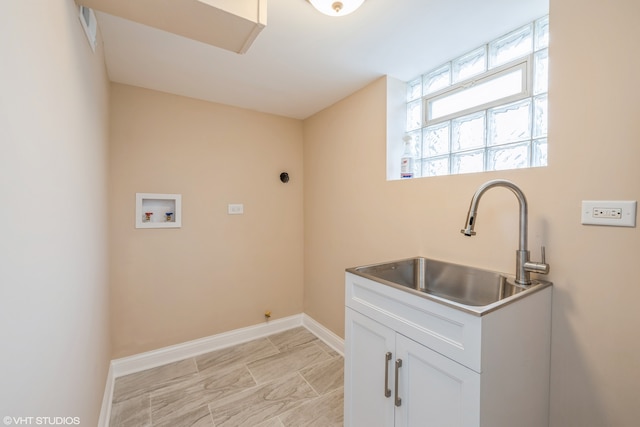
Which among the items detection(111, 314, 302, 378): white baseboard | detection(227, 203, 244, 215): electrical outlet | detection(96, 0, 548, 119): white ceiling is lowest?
detection(111, 314, 302, 378): white baseboard

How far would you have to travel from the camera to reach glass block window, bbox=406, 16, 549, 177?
1380 mm

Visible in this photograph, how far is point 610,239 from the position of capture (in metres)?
1.01

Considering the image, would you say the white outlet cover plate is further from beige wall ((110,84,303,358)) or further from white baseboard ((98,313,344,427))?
beige wall ((110,84,303,358))

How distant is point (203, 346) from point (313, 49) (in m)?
2.55

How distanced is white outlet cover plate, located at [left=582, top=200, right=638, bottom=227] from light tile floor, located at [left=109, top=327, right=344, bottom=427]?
1700 millimetres

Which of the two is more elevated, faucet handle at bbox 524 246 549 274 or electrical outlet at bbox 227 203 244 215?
electrical outlet at bbox 227 203 244 215

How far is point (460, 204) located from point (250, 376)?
77.3 inches

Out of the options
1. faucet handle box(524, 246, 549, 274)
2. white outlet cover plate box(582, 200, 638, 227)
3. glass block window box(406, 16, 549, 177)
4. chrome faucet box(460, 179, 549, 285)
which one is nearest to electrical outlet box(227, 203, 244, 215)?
glass block window box(406, 16, 549, 177)

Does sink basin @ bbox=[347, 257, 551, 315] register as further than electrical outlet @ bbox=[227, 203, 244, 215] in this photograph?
No

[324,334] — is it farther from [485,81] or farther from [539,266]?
[485,81]

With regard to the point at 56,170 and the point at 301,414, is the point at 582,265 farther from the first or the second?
the point at 56,170

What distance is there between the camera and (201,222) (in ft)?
7.79

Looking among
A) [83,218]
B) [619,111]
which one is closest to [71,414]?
[83,218]

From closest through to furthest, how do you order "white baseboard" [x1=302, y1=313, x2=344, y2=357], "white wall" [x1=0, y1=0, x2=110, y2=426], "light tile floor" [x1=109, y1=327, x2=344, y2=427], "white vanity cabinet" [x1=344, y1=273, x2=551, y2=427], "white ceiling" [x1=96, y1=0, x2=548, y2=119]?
"white wall" [x1=0, y1=0, x2=110, y2=426], "white vanity cabinet" [x1=344, y1=273, x2=551, y2=427], "white ceiling" [x1=96, y1=0, x2=548, y2=119], "light tile floor" [x1=109, y1=327, x2=344, y2=427], "white baseboard" [x1=302, y1=313, x2=344, y2=357]
